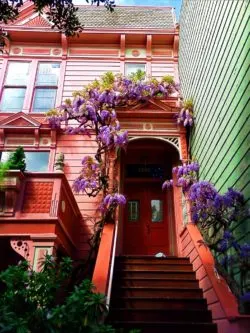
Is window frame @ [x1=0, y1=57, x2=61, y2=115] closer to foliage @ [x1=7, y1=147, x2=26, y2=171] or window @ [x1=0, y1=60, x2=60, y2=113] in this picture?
window @ [x1=0, y1=60, x2=60, y2=113]

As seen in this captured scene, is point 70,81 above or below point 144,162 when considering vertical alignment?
above

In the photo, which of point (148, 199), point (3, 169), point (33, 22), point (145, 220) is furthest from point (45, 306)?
point (33, 22)

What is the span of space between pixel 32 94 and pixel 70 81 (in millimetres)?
1162

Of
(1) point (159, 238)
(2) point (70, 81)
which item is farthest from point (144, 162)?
(2) point (70, 81)

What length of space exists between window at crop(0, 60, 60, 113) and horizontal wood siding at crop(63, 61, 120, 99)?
34 centimetres

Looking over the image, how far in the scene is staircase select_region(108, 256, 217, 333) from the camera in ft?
14.9

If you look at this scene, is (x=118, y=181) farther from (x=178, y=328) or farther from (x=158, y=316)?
(x=178, y=328)

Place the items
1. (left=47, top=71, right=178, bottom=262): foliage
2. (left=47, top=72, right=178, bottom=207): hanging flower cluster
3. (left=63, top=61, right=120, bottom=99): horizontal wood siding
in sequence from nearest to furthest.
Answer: (left=47, top=71, right=178, bottom=262): foliage → (left=47, top=72, right=178, bottom=207): hanging flower cluster → (left=63, top=61, right=120, bottom=99): horizontal wood siding

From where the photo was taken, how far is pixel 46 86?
9664 mm

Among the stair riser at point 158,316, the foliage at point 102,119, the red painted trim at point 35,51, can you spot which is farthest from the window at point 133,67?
the stair riser at point 158,316

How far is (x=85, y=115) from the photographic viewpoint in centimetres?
814

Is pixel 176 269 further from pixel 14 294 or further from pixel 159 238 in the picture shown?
pixel 14 294

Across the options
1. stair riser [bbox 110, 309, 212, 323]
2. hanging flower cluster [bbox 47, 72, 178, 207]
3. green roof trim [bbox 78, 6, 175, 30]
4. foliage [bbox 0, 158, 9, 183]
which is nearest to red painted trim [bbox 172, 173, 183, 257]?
hanging flower cluster [bbox 47, 72, 178, 207]

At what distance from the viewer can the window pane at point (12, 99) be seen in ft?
30.5
